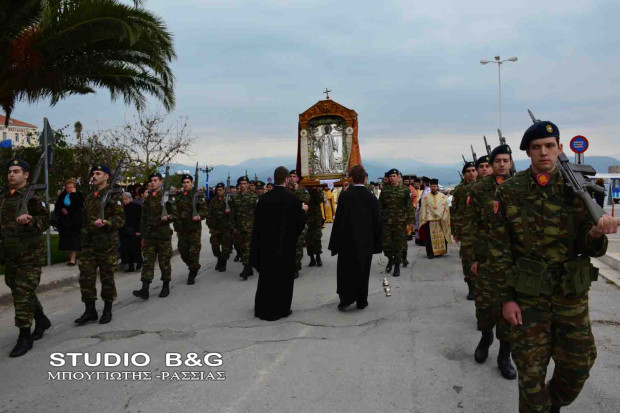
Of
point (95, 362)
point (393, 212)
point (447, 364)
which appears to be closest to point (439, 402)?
point (447, 364)

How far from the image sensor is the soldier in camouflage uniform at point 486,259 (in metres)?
4.35

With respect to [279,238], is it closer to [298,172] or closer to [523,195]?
[523,195]

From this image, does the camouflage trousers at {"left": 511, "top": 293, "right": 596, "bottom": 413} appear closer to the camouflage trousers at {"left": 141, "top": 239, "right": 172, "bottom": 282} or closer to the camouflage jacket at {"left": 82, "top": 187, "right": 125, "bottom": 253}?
the camouflage jacket at {"left": 82, "top": 187, "right": 125, "bottom": 253}

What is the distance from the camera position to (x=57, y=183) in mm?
16406

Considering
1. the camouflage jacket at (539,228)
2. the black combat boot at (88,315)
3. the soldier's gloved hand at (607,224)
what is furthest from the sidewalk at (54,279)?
the soldier's gloved hand at (607,224)

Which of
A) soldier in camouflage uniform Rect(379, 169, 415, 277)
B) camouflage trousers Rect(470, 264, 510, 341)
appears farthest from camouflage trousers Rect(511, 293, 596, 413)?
soldier in camouflage uniform Rect(379, 169, 415, 277)

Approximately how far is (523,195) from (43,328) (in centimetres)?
535

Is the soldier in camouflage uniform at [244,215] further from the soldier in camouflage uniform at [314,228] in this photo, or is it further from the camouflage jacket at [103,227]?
the camouflage jacket at [103,227]

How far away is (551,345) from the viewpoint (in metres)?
2.99

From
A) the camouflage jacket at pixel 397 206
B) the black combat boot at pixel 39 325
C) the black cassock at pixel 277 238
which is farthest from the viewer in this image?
the camouflage jacket at pixel 397 206

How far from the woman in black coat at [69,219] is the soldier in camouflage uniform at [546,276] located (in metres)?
9.25

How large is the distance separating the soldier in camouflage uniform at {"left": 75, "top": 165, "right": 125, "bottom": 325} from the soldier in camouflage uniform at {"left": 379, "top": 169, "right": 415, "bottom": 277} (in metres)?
5.06

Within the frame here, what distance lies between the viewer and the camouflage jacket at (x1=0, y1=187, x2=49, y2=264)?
17.3 feet

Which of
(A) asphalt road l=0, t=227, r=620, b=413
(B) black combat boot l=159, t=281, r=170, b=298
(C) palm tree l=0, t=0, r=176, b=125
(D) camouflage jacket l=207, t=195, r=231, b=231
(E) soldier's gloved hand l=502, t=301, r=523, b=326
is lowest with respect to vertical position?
(A) asphalt road l=0, t=227, r=620, b=413
